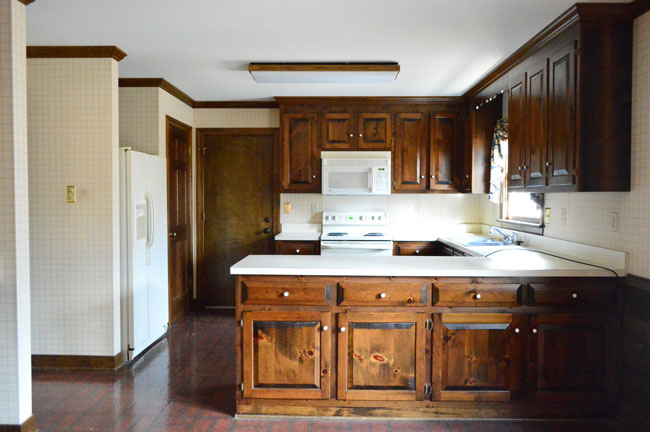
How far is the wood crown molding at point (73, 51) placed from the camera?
10.7 feet

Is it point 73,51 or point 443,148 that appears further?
point 443,148

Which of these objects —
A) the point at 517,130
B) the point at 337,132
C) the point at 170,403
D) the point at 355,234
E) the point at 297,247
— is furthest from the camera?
the point at 355,234

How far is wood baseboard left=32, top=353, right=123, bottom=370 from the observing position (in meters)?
3.36

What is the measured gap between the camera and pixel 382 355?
253 centimetres

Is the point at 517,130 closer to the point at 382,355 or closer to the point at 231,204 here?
the point at 382,355

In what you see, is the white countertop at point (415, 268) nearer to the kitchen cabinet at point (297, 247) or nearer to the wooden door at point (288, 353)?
the wooden door at point (288, 353)

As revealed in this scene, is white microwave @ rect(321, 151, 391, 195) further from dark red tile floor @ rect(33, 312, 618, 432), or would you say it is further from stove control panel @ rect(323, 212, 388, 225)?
dark red tile floor @ rect(33, 312, 618, 432)

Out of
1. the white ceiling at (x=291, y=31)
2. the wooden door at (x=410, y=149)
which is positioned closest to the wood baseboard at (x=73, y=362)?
the white ceiling at (x=291, y=31)

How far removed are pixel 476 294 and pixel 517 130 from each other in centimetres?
140

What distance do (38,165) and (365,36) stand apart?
253 cm

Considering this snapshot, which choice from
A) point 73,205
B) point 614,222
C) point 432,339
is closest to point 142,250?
point 73,205

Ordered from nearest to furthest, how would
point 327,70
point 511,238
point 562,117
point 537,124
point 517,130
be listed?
1. point 562,117
2. point 537,124
3. point 517,130
4. point 327,70
5. point 511,238

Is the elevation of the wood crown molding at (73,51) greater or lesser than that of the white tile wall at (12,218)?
greater

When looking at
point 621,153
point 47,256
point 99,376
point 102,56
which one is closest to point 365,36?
point 621,153
